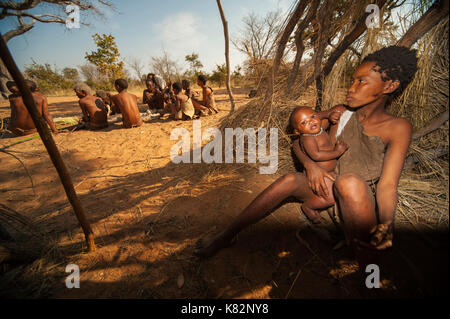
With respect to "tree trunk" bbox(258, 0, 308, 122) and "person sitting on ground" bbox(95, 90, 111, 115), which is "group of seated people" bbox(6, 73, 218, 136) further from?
"tree trunk" bbox(258, 0, 308, 122)

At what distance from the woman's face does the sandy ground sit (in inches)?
44.9

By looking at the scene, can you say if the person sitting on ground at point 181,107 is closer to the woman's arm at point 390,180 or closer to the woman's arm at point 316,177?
the woman's arm at point 316,177

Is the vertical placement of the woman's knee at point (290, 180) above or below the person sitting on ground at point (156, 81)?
below

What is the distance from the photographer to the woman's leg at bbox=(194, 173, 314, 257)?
1419 millimetres

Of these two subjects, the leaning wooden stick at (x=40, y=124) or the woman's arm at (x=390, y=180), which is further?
the woman's arm at (x=390, y=180)

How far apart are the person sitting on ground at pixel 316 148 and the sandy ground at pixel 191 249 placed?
0.67ft

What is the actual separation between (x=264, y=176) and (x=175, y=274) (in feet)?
Answer: 5.13

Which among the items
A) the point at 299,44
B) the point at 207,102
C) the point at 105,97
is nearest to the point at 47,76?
the point at 105,97

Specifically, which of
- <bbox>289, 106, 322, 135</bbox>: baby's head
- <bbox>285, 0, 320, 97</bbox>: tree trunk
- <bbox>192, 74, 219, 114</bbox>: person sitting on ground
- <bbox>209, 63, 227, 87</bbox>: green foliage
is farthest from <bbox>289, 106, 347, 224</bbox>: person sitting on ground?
<bbox>209, 63, 227, 87</bbox>: green foliage

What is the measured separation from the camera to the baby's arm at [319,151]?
58.0 inches

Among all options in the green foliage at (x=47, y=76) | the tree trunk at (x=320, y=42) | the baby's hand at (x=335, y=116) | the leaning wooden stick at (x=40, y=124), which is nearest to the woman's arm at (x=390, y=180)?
the baby's hand at (x=335, y=116)

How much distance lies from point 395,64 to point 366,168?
32.7 inches

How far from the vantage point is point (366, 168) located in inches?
58.3
